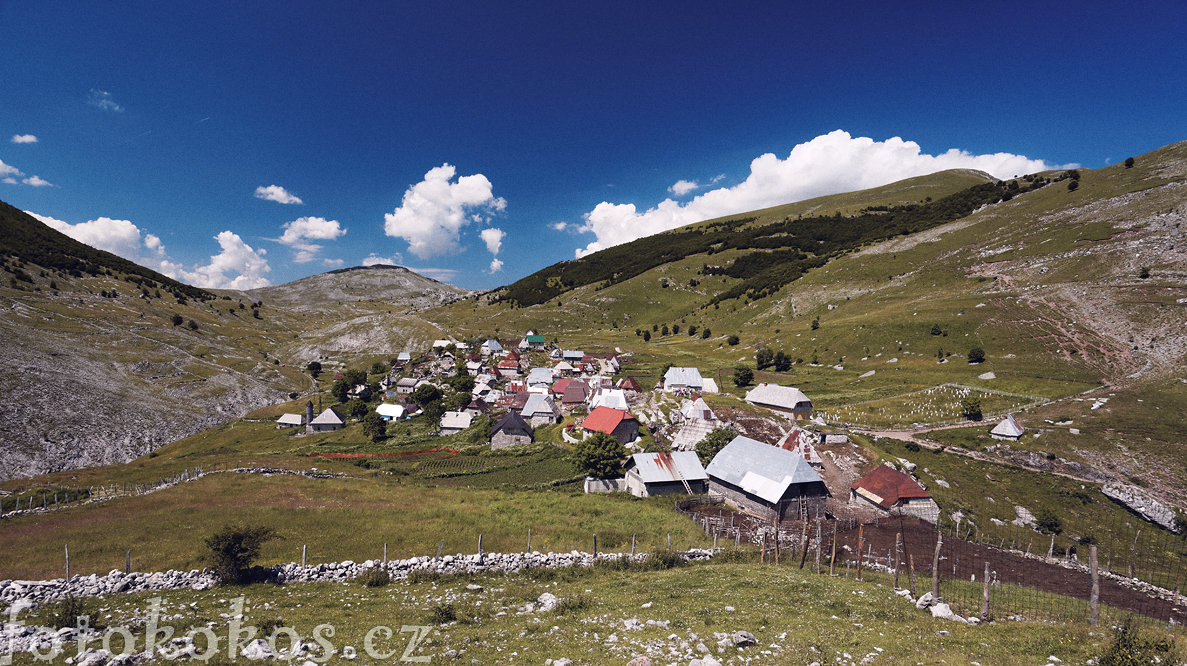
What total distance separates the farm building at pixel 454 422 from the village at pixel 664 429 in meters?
0.23

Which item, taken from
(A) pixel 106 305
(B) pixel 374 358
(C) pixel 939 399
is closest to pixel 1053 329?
(C) pixel 939 399

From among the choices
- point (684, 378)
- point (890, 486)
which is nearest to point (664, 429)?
point (684, 378)

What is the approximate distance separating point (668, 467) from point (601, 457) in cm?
906

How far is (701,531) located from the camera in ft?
125

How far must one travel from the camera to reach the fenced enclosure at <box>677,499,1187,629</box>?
Result: 21.1 meters

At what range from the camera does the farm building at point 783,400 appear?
7762cm

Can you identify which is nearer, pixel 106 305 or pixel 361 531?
pixel 361 531

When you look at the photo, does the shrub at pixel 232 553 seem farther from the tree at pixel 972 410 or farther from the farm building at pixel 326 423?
the farm building at pixel 326 423

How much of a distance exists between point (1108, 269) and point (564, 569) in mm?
142520

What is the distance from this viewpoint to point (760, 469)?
48844 mm

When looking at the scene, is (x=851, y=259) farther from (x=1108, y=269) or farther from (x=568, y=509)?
(x=568, y=509)

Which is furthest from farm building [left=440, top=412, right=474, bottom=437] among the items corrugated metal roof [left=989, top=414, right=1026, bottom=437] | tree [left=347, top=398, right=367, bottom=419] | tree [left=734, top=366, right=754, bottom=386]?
corrugated metal roof [left=989, top=414, right=1026, bottom=437]

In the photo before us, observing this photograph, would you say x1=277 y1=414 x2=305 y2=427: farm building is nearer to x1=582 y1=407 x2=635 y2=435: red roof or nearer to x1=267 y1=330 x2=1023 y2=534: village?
x1=267 y1=330 x2=1023 y2=534: village

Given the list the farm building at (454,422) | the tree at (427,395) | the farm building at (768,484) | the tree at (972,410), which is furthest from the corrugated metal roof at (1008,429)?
the tree at (427,395)
